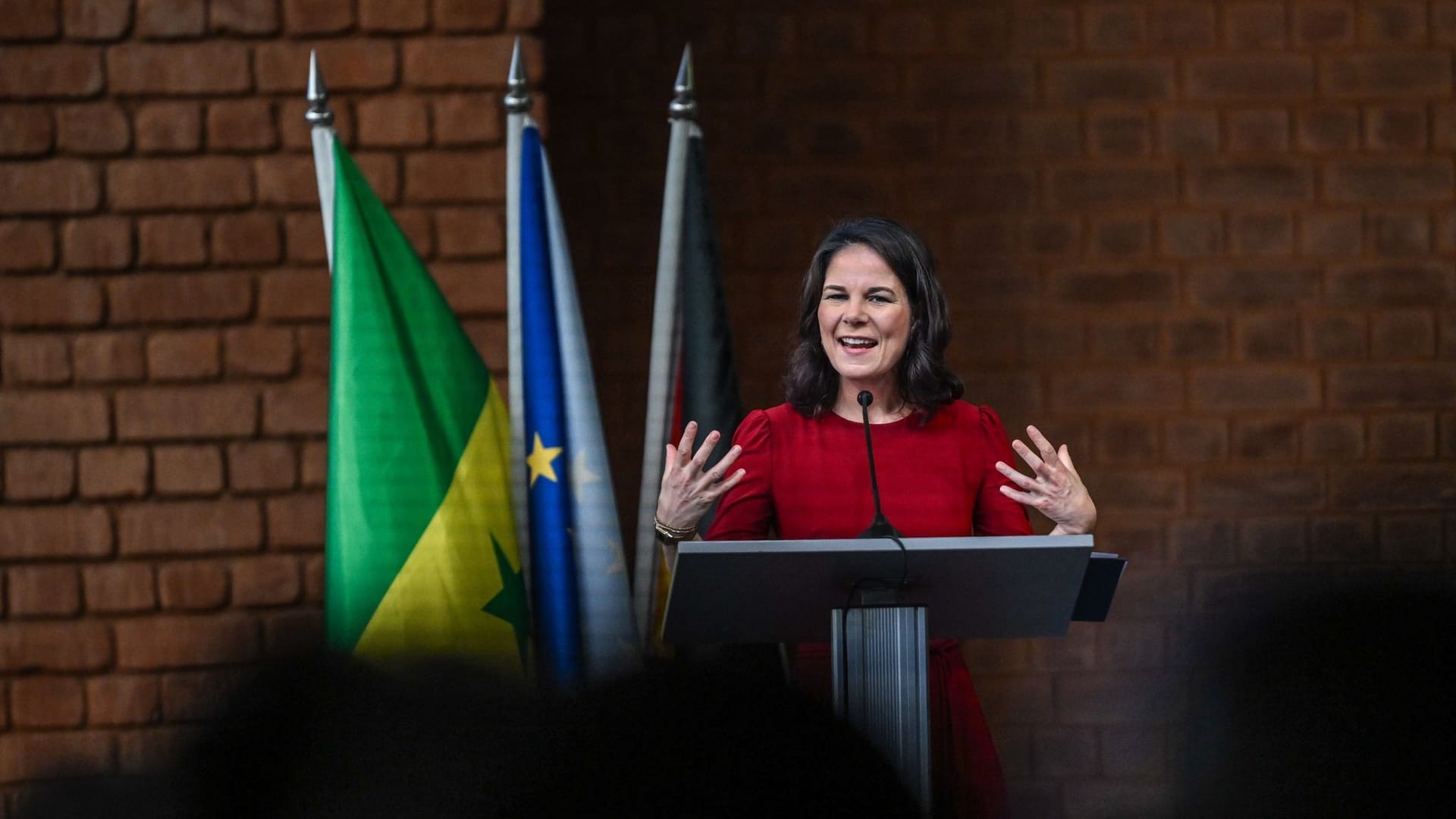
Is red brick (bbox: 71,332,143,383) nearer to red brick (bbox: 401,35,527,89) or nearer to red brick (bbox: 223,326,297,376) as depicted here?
red brick (bbox: 223,326,297,376)

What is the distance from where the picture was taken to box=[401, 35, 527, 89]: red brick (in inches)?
101

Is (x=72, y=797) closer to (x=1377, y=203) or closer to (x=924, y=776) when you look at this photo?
(x=924, y=776)

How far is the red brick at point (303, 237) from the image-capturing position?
2.59 meters

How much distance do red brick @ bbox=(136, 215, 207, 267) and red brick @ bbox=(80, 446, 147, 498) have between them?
34cm

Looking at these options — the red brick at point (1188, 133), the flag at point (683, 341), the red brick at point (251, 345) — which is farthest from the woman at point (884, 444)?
the red brick at point (1188, 133)

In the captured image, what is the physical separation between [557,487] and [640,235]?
989mm

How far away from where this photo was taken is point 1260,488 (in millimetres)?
3318

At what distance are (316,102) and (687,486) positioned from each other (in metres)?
1.08

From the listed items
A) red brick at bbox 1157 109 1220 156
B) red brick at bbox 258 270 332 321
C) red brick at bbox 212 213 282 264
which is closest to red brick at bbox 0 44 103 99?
red brick at bbox 212 213 282 264

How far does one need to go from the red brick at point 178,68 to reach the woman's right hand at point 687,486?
124 cm

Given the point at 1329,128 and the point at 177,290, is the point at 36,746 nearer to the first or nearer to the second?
the point at 177,290

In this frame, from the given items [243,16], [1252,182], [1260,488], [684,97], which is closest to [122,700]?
[243,16]

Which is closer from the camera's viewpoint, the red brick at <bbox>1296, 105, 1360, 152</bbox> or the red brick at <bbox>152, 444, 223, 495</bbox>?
the red brick at <bbox>152, 444, 223, 495</bbox>

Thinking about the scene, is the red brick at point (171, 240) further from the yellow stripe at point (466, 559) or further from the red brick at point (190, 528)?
the yellow stripe at point (466, 559)
